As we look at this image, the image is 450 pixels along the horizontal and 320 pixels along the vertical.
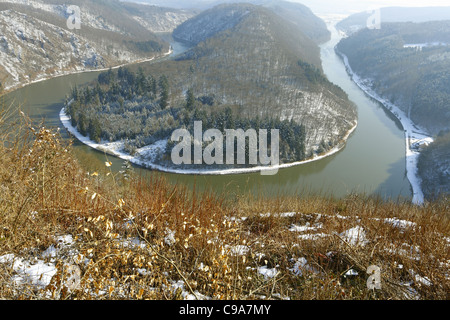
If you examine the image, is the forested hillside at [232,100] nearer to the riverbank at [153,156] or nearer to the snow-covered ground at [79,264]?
the riverbank at [153,156]

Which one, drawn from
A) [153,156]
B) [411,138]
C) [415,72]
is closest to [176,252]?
[153,156]

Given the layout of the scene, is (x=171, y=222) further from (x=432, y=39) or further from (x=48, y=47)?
(x=432, y=39)

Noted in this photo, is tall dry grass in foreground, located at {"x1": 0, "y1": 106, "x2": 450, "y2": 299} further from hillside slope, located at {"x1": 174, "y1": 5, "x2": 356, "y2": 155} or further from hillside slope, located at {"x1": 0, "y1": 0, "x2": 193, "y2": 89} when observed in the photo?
hillside slope, located at {"x1": 0, "y1": 0, "x2": 193, "y2": 89}

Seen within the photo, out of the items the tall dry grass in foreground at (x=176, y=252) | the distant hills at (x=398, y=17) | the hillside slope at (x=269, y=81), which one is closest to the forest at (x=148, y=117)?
the hillside slope at (x=269, y=81)

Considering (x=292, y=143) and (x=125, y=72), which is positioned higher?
(x=125, y=72)

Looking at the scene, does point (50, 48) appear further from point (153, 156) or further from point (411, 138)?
point (411, 138)

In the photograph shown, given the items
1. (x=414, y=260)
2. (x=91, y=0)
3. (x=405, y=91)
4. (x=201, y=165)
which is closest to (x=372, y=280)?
(x=414, y=260)
